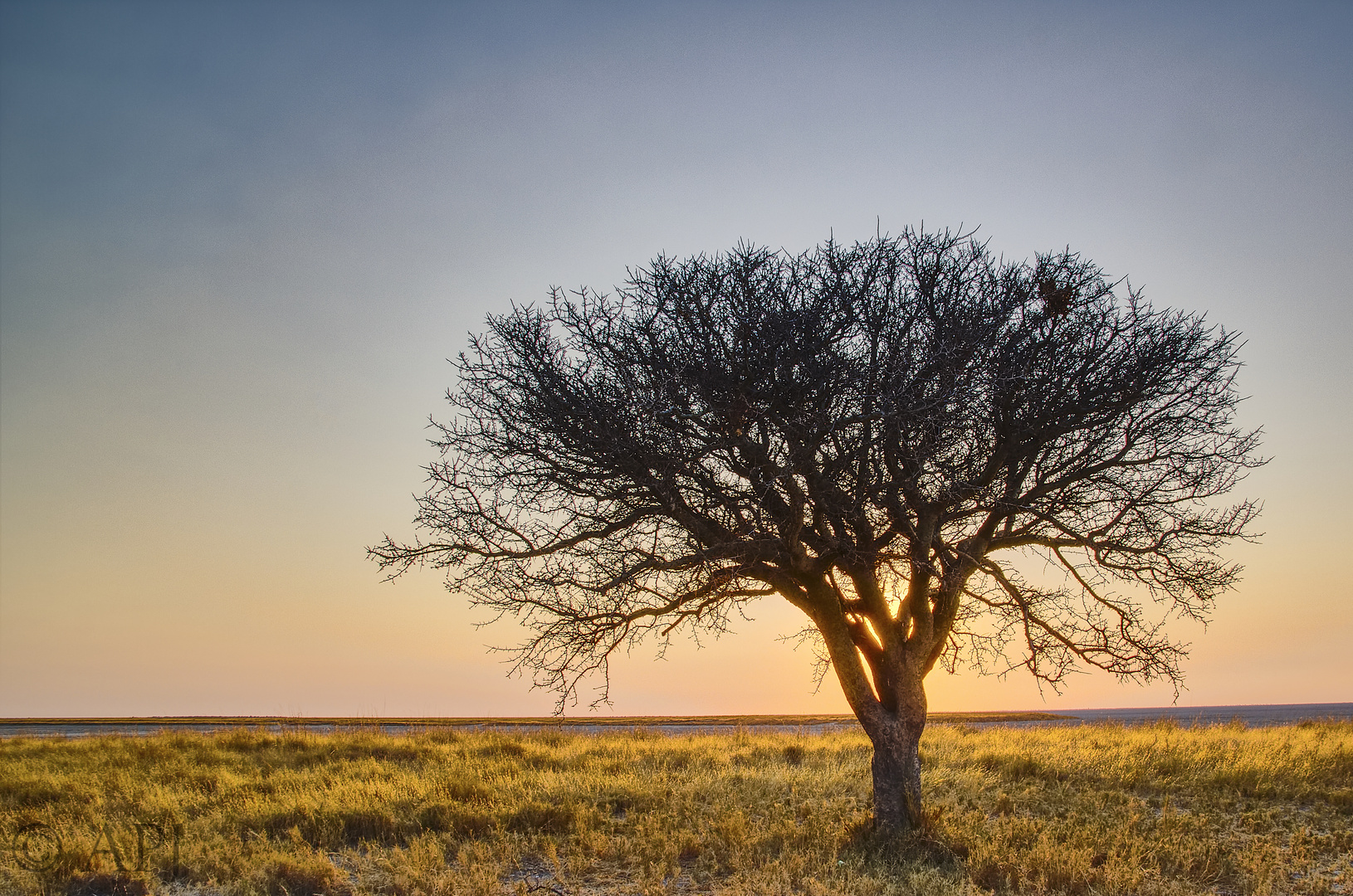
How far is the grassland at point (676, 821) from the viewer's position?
9688mm

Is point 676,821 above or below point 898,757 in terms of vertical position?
below

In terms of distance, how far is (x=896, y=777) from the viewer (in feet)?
36.4

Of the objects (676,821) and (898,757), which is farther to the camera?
(676,821)

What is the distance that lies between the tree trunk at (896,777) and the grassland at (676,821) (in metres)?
0.27

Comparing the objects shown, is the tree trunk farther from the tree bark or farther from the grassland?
the grassland

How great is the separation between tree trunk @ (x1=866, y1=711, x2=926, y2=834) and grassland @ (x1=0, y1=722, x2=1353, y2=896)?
0.27 metres

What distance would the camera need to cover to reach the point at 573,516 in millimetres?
11055

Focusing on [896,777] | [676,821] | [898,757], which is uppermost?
[898,757]

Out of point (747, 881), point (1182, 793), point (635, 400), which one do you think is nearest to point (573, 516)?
point (635, 400)

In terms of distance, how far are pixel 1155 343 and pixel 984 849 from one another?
6.83m

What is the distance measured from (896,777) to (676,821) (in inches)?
125

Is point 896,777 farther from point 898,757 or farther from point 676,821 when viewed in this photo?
point 676,821

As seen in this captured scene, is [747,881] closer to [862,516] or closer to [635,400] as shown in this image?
[862,516]

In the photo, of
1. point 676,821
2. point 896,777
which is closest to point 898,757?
point 896,777
